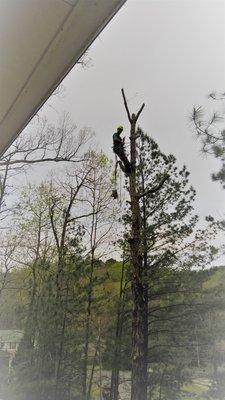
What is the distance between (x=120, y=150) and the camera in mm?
1258

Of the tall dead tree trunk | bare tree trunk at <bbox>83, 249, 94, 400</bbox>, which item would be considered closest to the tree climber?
the tall dead tree trunk

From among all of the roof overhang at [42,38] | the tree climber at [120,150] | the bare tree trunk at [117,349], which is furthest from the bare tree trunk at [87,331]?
the roof overhang at [42,38]

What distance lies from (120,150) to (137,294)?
53 centimetres

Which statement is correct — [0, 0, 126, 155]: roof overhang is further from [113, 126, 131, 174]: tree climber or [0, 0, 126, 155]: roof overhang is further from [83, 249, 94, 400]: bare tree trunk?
[83, 249, 94, 400]: bare tree trunk

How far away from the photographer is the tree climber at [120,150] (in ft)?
4.08

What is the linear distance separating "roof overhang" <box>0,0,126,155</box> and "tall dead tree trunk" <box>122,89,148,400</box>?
47cm

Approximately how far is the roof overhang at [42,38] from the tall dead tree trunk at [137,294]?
47 centimetres

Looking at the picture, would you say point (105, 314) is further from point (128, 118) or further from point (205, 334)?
point (128, 118)

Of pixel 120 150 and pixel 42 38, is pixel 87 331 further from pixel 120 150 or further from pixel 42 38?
pixel 42 38

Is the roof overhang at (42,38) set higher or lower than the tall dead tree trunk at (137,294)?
higher

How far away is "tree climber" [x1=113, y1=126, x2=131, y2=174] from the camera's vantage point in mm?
1243

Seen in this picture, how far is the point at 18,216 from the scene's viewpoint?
1580 mm

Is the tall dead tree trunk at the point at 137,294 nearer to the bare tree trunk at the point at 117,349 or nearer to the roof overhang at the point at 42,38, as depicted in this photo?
the bare tree trunk at the point at 117,349

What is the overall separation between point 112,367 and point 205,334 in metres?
0.34
